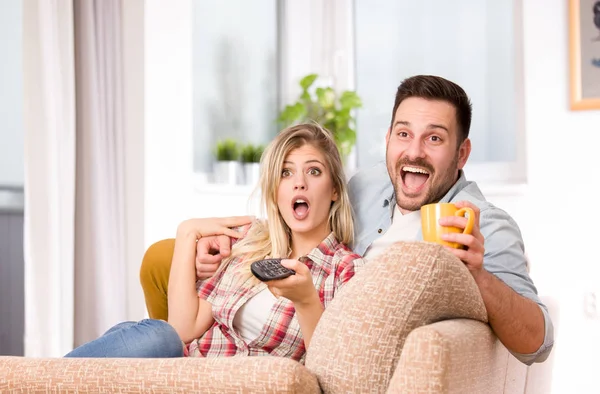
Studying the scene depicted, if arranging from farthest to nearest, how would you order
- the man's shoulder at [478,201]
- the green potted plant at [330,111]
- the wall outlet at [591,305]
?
the green potted plant at [330,111], the wall outlet at [591,305], the man's shoulder at [478,201]

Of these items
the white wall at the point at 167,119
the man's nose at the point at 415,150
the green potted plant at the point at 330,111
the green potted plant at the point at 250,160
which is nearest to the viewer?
the man's nose at the point at 415,150

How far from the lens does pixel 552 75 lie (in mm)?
3584

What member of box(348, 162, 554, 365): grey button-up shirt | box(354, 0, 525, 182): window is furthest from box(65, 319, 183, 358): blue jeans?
box(354, 0, 525, 182): window

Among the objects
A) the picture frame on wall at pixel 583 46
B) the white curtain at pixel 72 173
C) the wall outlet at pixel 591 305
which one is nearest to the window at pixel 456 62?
the picture frame on wall at pixel 583 46

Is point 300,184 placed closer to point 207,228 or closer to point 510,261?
point 207,228

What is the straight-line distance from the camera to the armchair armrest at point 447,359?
1.08 metres

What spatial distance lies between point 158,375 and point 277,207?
905mm

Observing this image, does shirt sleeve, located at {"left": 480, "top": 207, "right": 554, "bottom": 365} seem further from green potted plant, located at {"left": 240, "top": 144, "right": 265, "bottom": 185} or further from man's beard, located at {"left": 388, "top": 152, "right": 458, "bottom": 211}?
green potted plant, located at {"left": 240, "top": 144, "right": 265, "bottom": 185}

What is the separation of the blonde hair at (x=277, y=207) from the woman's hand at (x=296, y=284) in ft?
1.66

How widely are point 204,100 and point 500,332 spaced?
10.3 feet

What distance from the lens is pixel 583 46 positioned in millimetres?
3551

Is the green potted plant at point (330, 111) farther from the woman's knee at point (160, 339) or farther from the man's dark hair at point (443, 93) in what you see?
the woman's knee at point (160, 339)

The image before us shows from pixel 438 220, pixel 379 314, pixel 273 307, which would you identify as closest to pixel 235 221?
pixel 273 307

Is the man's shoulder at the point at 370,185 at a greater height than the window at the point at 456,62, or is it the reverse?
the window at the point at 456,62
